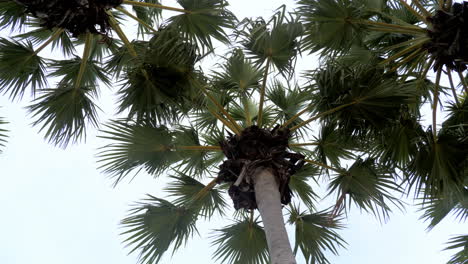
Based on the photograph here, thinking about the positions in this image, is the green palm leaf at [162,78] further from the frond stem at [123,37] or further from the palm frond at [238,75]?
the palm frond at [238,75]

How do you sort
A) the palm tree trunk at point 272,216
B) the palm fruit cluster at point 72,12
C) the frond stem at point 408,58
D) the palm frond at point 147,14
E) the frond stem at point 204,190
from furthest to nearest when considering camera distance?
the palm frond at point 147,14 < the frond stem at point 408,58 < the frond stem at point 204,190 < the palm fruit cluster at point 72,12 < the palm tree trunk at point 272,216

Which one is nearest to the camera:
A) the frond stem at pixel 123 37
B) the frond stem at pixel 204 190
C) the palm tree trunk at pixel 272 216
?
the palm tree trunk at pixel 272 216

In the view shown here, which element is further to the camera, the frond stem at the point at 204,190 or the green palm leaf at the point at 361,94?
the frond stem at the point at 204,190

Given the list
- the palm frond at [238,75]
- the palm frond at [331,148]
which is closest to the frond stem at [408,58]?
the palm frond at [331,148]

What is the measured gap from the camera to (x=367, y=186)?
23.4ft

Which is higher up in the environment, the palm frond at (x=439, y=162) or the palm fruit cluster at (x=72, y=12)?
the palm fruit cluster at (x=72, y=12)

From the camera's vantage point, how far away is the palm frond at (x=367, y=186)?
6.92 meters

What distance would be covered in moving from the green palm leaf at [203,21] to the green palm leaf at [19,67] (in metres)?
2.01

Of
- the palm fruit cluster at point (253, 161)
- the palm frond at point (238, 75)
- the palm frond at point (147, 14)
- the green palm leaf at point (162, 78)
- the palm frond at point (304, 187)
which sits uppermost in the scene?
the palm frond at point (147, 14)

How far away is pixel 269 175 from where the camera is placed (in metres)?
5.96

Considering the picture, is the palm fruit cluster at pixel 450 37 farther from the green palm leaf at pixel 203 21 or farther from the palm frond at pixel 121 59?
the palm frond at pixel 121 59

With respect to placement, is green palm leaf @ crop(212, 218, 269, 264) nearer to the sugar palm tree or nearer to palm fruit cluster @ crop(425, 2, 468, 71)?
the sugar palm tree

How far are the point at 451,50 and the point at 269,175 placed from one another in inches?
102

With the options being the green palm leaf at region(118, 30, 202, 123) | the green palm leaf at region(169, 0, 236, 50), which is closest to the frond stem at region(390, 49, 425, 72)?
the green palm leaf at region(169, 0, 236, 50)
